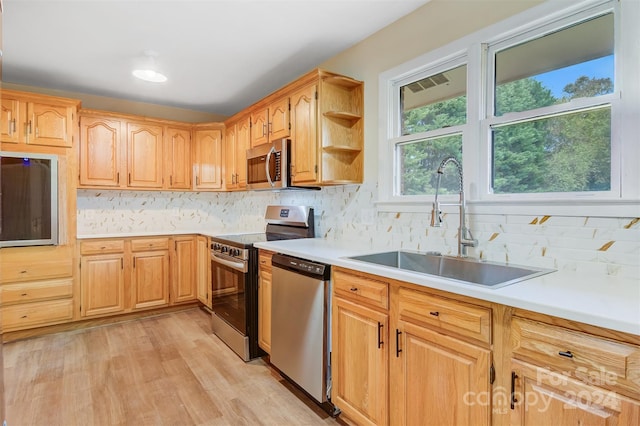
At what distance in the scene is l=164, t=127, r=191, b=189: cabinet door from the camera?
162 inches

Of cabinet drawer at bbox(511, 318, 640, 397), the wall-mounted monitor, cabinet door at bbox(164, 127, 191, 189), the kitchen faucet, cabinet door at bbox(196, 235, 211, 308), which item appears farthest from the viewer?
cabinet door at bbox(164, 127, 191, 189)

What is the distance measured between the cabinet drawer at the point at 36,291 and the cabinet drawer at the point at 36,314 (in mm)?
52

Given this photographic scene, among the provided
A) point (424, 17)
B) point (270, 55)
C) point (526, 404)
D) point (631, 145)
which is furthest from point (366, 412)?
point (270, 55)

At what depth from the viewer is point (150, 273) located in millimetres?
3752

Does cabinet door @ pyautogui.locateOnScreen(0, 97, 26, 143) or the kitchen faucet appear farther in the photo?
cabinet door @ pyautogui.locateOnScreen(0, 97, 26, 143)

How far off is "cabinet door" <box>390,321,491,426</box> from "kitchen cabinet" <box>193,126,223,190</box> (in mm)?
3325

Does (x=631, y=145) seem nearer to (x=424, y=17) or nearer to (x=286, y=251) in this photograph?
(x=424, y=17)

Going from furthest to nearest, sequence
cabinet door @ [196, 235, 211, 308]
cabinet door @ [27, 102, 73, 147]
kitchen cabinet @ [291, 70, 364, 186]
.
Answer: cabinet door @ [196, 235, 211, 308] → cabinet door @ [27, 102, 73, 147] → kitchen cabinet @ [291, 70, 364, 186]

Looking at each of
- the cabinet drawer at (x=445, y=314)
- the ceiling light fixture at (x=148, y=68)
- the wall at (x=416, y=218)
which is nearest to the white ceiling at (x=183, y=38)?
the ceiling light fixture at (x=148, y=68)

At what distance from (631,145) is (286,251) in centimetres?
183

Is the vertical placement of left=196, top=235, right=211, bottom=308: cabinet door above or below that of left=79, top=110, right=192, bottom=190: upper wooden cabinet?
below

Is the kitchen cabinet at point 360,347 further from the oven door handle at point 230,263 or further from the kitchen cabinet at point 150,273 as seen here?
the kitchen cabinet at point 150,273

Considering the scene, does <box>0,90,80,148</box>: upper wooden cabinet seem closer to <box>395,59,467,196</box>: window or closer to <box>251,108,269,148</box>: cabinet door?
<box>251,108,269,148</box>: cabinet door

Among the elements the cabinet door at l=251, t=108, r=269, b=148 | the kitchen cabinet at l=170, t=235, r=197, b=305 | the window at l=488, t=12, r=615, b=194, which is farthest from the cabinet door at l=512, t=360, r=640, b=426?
the kitchen cabinet at l=170, t=235, r=197, b=305
